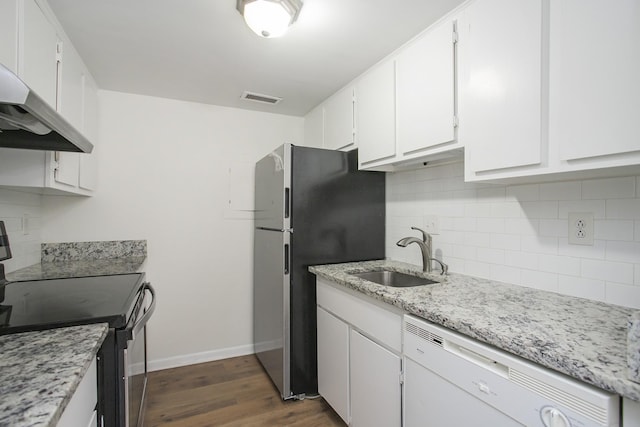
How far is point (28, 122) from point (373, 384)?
1715 millimetres

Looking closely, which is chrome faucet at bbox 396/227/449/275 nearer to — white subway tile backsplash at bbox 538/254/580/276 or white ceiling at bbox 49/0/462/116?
white subway tile backsplash at bbox 538/254/580/276

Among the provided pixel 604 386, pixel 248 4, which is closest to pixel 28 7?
pixel 248 4

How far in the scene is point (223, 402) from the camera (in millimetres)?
2107

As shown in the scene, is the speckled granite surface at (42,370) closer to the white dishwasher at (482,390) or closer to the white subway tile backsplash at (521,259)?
the white dishwasher at (482,390)

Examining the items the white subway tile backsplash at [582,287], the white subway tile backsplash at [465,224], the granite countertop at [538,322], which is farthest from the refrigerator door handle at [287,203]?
the white subway tile backsplash at [582,287]

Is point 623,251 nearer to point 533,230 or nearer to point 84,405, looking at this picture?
point 533,230

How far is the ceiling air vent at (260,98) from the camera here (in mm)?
2520

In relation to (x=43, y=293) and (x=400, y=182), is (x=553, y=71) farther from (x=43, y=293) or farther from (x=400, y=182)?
(x=43, y=293)

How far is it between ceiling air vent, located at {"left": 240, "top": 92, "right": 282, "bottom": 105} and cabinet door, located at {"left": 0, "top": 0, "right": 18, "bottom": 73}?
1485 mm

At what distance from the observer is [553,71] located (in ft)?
3.52

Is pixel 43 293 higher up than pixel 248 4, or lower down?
lower down

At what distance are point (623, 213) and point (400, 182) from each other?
1.26 m

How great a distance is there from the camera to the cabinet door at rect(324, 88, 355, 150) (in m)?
2.27

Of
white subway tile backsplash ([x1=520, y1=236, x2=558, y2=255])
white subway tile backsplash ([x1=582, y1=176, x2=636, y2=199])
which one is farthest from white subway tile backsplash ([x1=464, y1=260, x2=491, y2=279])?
white subway tile backsplash ([x1=582, y1=176, x2=636, y2=199])
